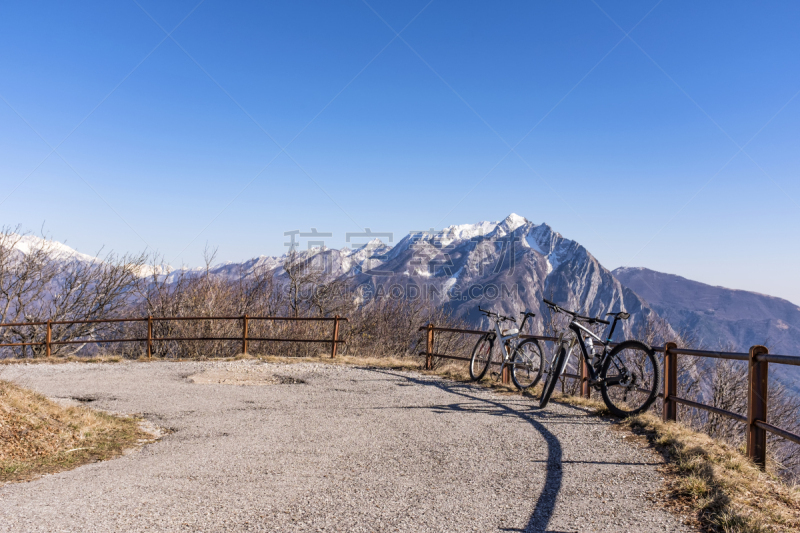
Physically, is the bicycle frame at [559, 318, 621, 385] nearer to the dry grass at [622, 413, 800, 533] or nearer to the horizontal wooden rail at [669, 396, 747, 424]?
the horizontal wooden rail at [669, 396, 747, 424]

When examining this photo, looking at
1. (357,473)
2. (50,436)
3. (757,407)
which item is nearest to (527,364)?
(757,407)

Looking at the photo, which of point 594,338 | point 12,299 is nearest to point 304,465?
→ point 594,338

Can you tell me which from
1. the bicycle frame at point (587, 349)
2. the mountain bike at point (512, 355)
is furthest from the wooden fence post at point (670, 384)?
the mountain bike at point (512, 355)

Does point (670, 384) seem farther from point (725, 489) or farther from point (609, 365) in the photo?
point (725, 489)

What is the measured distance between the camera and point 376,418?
7012mm

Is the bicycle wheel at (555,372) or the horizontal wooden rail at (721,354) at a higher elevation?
the horizontal wooden rail at (721,354)

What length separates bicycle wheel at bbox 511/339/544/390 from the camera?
9.00 m

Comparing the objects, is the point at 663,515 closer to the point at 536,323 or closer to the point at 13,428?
the point at 13,428

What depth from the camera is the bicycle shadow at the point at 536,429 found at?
357 centimetres

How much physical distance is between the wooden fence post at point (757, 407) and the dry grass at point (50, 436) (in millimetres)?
6682

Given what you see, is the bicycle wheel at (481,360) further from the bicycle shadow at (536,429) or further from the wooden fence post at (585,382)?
the wooden fence post at (585,382)

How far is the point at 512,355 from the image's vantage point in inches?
377

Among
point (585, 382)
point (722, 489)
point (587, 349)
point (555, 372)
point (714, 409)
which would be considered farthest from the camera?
point (585, 382)

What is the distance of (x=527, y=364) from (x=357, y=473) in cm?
525
